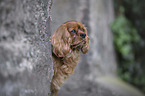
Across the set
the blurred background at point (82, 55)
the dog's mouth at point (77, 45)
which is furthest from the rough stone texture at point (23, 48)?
the dog's mouth at point (77, 45)

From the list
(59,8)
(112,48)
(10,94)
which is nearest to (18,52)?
(10,94)

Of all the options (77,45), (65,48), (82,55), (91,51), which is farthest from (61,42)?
(91,51)

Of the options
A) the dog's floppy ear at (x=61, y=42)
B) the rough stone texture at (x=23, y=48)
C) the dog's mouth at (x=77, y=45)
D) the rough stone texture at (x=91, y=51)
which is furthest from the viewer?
the rough stone texture at (x=91, y=51)

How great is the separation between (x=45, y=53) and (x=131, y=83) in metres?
5.80

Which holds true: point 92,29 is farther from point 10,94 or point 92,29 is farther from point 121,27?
point 10,94

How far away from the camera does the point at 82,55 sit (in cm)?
441

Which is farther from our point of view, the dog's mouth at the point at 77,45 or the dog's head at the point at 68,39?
the dog's mouth at the point at 77,45

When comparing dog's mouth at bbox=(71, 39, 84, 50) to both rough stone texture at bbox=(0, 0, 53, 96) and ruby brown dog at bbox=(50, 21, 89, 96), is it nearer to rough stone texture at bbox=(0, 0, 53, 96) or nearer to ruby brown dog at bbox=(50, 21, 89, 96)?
ruby brown dog at bbox=(50, 21, 89, 96)

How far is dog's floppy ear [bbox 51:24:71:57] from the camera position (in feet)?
7.50

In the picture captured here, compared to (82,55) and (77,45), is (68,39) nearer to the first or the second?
(77,45)

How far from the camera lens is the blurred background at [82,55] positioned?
133 centimetres

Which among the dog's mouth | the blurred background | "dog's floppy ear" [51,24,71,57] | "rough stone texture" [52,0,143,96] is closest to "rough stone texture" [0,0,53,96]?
the blurred background

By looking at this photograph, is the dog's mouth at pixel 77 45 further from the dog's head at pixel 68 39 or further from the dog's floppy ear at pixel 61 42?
the dog's floppy ear at pixel 61 42

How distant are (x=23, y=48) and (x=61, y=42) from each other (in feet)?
3.08
